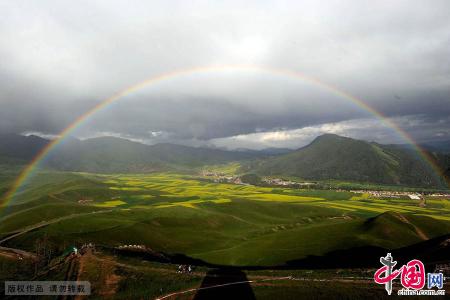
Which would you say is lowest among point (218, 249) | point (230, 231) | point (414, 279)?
point (230, 231)

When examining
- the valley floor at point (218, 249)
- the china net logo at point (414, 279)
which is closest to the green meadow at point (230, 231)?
the valley floor at point (218, 249)

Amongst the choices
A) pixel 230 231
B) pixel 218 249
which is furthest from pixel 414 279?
pixel 230 231

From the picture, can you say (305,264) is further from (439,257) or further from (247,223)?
(247,223)

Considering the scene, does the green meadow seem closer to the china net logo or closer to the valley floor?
the valley floor

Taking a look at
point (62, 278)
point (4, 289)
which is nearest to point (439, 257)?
point (62, 278)

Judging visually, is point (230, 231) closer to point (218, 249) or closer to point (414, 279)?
point (218, 249)

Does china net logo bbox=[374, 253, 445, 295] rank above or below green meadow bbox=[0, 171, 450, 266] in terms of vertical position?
above

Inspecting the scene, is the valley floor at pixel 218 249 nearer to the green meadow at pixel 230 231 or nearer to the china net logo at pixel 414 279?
the green meadow at pixel 230 231

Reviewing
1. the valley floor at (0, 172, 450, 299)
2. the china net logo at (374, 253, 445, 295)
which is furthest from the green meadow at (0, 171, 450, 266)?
the china net logo at (374, 253, 445, 295)
